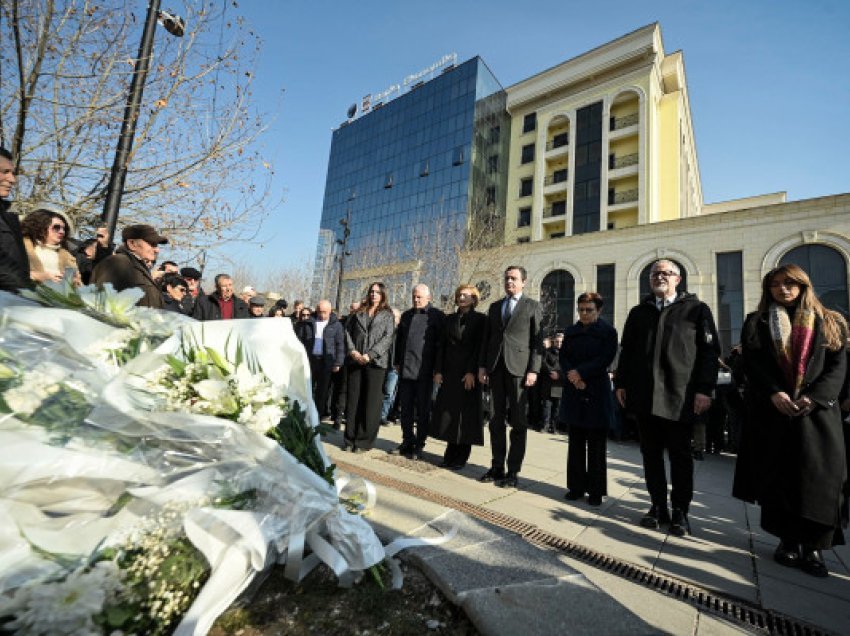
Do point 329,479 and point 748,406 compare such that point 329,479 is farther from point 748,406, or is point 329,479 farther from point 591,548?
point 748,406

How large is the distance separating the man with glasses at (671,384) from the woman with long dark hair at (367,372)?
296cm

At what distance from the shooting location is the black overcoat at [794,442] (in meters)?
2.74

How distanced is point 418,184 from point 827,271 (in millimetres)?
32631

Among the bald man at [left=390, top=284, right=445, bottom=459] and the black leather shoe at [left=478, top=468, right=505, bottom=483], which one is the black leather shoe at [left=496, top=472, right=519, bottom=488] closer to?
the black leather shoe at [left=478, top=468, right=505, bottom=483]

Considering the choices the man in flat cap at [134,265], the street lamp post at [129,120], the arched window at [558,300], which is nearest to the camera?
the man in flat cap at [134,265]

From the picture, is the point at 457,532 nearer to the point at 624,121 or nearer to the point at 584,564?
the point at 584,564

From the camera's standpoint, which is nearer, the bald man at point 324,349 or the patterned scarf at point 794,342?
the patterned scarf at point 794,342

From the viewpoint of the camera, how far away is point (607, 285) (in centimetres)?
2222

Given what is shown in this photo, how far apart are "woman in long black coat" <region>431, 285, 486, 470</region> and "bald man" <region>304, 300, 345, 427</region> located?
8.20 feet

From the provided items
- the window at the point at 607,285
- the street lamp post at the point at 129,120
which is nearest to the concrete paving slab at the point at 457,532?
the street lamp post at the point at 129,120

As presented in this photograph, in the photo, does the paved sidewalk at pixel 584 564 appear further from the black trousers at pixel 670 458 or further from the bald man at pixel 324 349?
the bald man at pixel 324 349

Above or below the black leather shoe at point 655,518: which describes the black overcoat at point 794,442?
above

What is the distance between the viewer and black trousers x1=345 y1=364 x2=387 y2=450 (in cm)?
533

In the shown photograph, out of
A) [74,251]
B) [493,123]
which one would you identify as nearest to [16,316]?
[74,251]
